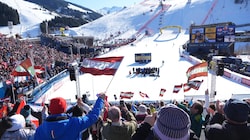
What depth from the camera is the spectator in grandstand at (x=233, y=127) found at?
8.49 ft

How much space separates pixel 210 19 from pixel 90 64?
261 ft

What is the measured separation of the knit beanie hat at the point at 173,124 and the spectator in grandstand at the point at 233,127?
53cm

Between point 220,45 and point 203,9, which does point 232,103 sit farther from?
point 203,9

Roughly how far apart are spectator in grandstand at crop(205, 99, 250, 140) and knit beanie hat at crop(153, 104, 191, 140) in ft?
1.73

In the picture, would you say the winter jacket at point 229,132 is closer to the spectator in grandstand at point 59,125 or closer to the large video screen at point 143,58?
the spectator in grandstand at point 59,125

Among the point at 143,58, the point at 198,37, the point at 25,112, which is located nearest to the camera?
the point at 25,112

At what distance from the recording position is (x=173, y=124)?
2.18 metres

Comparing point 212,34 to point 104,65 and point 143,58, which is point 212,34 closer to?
point 143,58

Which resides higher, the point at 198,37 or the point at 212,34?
the point at 212,34

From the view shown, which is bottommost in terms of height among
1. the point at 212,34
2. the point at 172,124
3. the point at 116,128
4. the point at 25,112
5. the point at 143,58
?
the point at 25,112

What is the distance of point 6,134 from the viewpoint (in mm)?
3330

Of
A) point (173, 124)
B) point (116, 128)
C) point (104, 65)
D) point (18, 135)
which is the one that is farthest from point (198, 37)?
point (173, 124)

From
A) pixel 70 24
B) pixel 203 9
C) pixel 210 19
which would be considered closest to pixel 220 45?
pixel 210 19

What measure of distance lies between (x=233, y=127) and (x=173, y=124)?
2.85 feet
